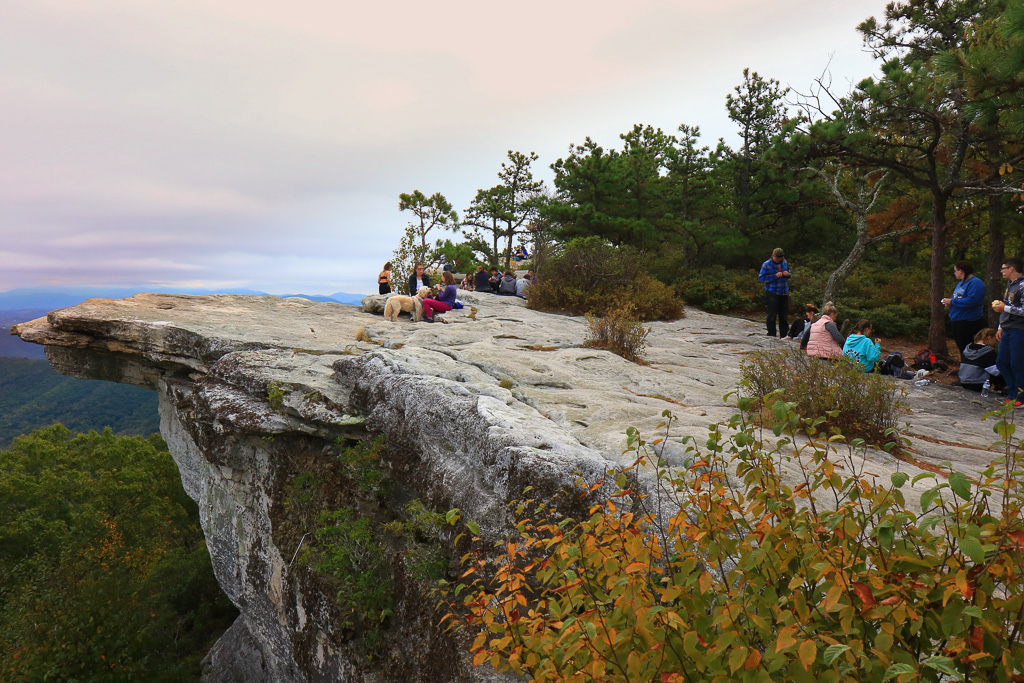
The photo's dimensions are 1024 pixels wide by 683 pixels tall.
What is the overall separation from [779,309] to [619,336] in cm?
571

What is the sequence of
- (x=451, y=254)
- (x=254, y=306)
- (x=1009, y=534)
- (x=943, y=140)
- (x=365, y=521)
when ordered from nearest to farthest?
(x=1009, y=534) → (x=365, y=521) → (x=943, y=140) → (x=254, y=306) → (x=451, y=254)

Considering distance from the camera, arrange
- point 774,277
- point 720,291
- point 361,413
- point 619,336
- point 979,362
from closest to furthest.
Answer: point 361,413 → point 979,362 → point 619,336 → point 774,277 → point 720,291

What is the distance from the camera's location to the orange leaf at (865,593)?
1273 millimetres

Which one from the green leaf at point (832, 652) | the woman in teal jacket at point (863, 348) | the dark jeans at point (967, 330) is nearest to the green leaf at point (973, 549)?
the green leaf at point (832, 652)

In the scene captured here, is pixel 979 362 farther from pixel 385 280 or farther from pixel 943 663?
pixel 385 280

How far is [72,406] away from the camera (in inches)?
3469

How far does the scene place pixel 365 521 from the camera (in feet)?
16.8

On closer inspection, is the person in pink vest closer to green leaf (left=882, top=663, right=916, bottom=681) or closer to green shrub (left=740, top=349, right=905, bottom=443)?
green shrub (left=740, top=349, right=905, bottom=443)

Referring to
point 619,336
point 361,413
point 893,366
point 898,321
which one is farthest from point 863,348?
point 898,321

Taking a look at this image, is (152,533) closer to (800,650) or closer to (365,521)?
(365,521)

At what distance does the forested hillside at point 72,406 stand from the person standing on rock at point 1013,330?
285ft

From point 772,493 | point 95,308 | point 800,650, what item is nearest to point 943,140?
point 772,493

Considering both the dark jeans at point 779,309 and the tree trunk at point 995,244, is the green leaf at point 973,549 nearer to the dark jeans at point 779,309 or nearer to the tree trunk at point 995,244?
the dark jeans at point 779,309

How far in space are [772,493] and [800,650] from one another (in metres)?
0.66
